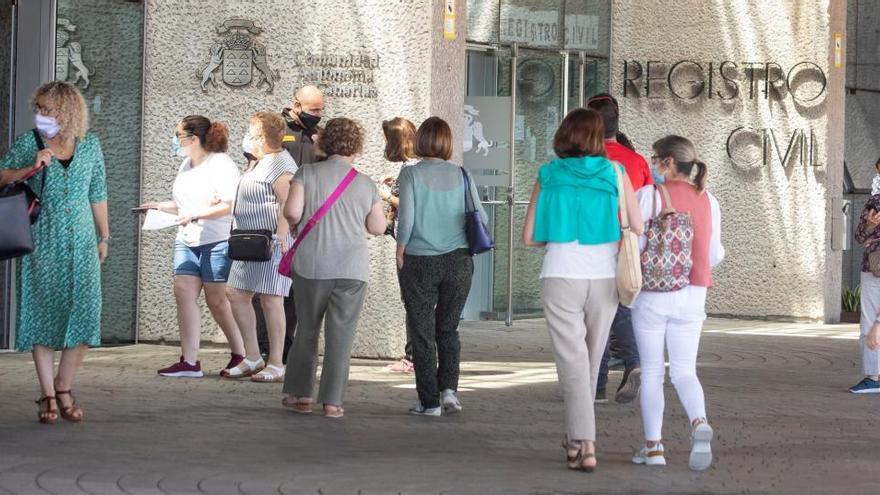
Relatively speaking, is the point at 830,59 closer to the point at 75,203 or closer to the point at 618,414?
the point at 618,414

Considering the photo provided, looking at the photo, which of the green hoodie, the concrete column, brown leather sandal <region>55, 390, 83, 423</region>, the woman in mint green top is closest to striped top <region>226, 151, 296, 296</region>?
the woman in mint green top

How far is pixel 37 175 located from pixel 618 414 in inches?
141

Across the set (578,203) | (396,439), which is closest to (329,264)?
(396,439)

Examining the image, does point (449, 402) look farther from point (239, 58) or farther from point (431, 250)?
point (239, 58)

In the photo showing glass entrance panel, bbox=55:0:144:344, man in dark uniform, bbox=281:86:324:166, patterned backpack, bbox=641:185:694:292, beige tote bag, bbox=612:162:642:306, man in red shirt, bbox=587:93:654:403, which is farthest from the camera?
glass entrance panel, bbox=55:0:144:344

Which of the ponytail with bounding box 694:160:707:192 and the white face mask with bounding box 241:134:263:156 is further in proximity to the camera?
the white face mask with bounding box 241:134:263:156

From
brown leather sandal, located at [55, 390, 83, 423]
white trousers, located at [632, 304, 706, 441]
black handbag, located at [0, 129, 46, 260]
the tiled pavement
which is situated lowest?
the tiled pavement

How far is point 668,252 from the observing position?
763 centimetres

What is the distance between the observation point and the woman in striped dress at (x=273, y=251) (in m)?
10.4

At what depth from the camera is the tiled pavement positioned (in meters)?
6.99

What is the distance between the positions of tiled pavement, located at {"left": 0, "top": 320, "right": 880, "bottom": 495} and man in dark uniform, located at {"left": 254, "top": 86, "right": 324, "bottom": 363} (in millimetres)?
689

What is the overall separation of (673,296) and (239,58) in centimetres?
600

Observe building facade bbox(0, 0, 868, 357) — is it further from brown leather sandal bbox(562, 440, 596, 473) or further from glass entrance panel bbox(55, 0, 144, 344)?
brown leather sandal bbox(562, 440, 596, 473)

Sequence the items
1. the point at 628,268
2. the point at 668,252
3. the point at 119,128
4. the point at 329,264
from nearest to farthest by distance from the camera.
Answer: the point at 628,268
the point at 668,252
the point at 329,264
the point at 119,128
